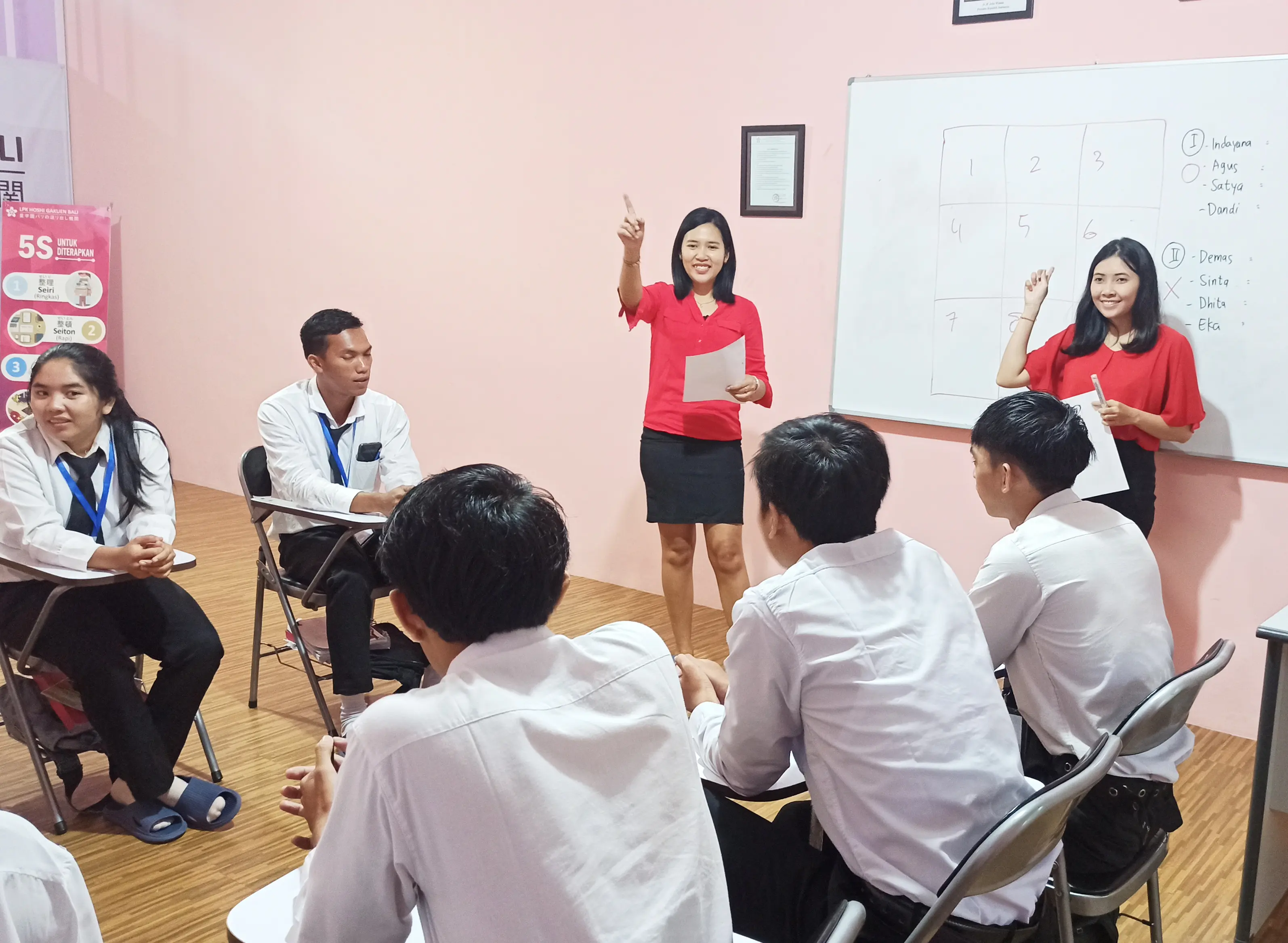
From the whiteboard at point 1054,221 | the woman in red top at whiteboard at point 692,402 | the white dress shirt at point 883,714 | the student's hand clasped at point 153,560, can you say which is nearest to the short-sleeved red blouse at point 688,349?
the woman in red top at whiteboard at point 692,402

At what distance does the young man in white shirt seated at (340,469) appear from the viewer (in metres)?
3.14

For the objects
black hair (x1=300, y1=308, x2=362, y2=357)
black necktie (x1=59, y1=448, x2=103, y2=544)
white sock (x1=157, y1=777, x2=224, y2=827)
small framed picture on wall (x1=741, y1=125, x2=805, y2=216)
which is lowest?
white sock (x1=157, y1=777, x2=224, y2=827)

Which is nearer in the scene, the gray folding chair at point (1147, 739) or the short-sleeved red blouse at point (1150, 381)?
the gray folding chair at point (1147, 739)

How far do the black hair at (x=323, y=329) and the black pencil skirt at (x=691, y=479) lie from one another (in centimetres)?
111

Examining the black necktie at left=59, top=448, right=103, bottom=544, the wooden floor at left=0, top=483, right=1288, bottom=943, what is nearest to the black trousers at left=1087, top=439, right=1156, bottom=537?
the wooden floor at left=0, top=483, right=1288, bottom=943

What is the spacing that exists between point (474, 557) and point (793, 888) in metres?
0.79

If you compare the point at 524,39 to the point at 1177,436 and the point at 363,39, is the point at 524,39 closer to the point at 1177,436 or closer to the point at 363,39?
the point at 363,39

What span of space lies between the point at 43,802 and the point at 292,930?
2142mm

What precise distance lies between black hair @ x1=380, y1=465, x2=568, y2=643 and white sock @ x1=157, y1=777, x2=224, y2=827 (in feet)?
6.05

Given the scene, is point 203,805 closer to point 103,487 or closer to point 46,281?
point 103,487

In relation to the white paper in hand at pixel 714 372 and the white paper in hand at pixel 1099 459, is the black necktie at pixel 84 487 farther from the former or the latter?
the white paper in hand at pixel 1099 459

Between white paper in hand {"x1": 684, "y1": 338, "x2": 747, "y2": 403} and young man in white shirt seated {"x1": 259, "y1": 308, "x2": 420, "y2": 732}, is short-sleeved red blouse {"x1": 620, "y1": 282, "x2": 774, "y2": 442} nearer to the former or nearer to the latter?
white paper in hand {"x1": 684, "y1": 338, "x2": 747, "y2": 403}

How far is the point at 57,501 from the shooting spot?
9.16 feet

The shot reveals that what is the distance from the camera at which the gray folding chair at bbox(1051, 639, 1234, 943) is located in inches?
66.1
